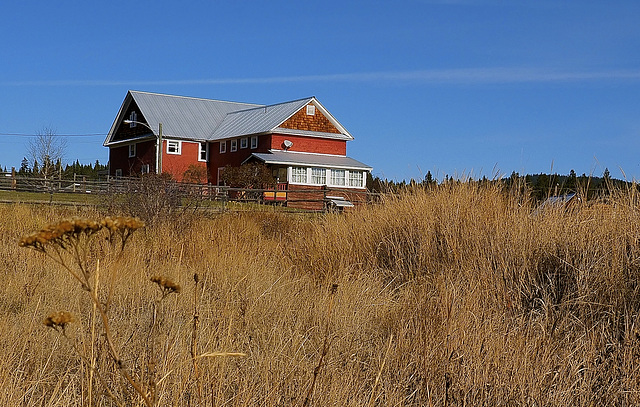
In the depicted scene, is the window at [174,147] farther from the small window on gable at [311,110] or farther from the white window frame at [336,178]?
the white window frame at [336,178]

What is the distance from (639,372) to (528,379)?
35.6 inches

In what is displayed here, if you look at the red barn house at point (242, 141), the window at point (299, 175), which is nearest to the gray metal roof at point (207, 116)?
the red barn house at point (242, 141)

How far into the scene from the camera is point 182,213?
1376 cm

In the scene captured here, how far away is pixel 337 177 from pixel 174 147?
1034 centimetres

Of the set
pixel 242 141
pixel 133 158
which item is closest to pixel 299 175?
pixel 242 141

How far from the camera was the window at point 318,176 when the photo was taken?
4019 centimetres

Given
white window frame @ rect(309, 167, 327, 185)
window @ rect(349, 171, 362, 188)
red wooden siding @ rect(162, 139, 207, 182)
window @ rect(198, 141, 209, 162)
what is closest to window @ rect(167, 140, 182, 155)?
red wooden siding @ rect(162, 139, 207, 182)

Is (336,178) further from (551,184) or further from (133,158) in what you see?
(551,184)

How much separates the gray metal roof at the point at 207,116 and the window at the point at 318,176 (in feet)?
8.36

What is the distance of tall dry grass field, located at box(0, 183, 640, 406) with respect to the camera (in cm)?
418

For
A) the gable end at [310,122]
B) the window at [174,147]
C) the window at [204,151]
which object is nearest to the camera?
the gable end at [310,122]

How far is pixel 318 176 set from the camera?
40531 millimetres

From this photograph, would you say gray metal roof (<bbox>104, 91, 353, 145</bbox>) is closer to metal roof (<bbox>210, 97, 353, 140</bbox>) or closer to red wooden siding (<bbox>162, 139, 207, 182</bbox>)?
metal roof (<bbox>210, 97, 353, 140</bbox>)

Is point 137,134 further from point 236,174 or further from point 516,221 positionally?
point 516,221
